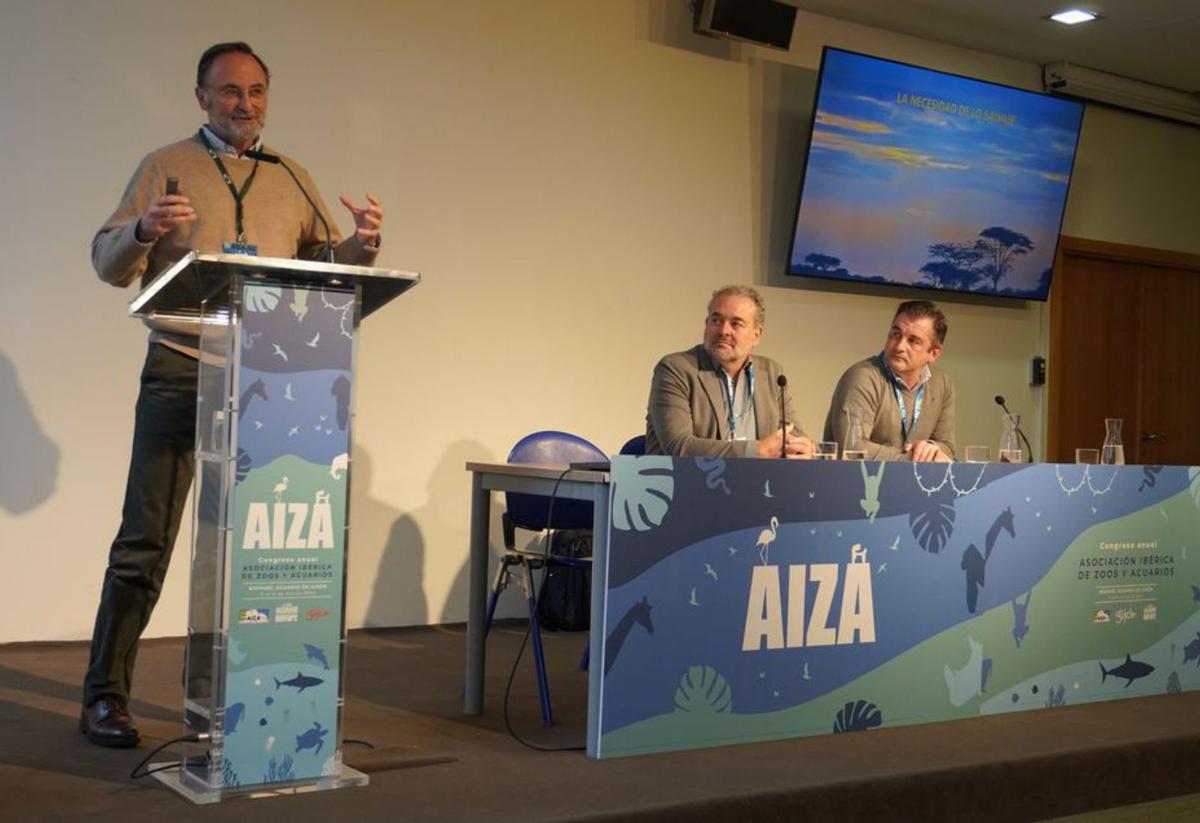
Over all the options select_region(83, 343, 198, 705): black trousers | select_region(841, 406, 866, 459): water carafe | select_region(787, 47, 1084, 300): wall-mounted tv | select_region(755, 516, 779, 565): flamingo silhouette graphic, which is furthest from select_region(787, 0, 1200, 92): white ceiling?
select_region(83, 343, 198, 705): black trousers

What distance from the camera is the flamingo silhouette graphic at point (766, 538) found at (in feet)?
11.2

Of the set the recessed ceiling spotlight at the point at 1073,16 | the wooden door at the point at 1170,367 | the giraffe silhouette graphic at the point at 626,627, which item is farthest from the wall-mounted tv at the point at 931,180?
the giraffe silhouette graphic at the point at 626,627

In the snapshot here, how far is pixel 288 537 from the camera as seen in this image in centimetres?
270

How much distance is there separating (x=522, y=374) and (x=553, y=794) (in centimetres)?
308

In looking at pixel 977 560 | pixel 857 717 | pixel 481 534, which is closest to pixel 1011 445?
pixel 977 560

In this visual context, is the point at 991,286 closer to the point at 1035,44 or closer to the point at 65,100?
the point at 1035,44

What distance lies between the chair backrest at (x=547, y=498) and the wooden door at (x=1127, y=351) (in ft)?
11.9

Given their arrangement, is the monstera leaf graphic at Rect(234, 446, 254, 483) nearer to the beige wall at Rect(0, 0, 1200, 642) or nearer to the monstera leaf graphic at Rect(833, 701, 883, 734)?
the monstera leaf graphic at Rect(833, 701, 883, 734)

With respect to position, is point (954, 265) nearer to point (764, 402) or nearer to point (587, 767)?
point (764, 402)

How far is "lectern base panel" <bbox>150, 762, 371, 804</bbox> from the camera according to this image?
265 cm

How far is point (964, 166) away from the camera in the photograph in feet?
22.3

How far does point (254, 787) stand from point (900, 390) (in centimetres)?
257

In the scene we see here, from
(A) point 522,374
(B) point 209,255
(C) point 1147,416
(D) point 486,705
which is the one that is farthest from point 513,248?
(C) point 1147,416

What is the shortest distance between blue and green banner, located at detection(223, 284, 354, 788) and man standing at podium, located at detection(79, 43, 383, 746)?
0.44m
